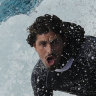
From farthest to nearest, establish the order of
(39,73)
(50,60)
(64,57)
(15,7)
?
(15,7), (39,73), (64,57), (50,60)

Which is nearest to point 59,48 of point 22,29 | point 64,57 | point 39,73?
point 64,57

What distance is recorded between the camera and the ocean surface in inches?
165

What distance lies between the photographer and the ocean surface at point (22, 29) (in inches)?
165

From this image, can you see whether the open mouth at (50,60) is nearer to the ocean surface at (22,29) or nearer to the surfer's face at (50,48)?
the surfer's face at (50,48)

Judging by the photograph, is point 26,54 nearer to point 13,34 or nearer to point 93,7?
point 13,34

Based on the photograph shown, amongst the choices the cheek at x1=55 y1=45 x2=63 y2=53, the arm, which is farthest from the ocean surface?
the cheek at x1=55 y1=45 x2=63 y2=53

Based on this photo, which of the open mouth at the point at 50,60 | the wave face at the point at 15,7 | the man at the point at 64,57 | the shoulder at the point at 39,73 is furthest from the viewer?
the wave face at the point at 15,7

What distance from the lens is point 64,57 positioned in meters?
1.86

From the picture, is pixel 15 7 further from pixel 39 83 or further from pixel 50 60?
pixel 50 60

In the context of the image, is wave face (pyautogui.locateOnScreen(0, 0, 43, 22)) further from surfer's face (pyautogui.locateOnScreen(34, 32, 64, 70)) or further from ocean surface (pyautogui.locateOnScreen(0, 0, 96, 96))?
surfer's face (pyautogui.locateOnScreen(34, 32, 64, 70))

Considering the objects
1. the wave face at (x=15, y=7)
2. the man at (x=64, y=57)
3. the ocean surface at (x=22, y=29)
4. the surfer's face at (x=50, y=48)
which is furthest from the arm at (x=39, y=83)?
the wave face at (x=15, y=7)

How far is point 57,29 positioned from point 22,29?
314cm

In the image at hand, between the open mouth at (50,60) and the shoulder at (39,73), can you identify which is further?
the shoulder at (39,73)

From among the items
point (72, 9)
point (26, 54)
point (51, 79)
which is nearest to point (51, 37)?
point (51, 79)
